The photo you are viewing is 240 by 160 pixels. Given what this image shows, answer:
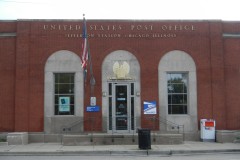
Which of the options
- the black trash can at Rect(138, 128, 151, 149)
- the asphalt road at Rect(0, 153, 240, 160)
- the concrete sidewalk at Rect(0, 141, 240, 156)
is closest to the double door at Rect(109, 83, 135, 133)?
→ the concrete sidewalk at Rect(0, 141, 240, 156)

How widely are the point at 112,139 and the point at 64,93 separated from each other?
4.27m

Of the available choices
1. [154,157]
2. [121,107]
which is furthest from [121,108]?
[154,157]

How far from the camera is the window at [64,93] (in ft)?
76.2

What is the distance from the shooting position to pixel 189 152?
18.8 metres

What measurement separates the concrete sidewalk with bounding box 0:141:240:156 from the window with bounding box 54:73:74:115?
267 centimetres

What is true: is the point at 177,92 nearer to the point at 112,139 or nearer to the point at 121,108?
the point at 121,108

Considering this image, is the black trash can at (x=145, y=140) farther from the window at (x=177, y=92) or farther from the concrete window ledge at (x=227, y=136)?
the concrete window ledge at (x=227, y=136)

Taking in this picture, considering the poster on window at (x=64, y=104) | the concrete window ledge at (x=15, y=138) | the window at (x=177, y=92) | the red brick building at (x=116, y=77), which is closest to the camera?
the concrete window ledge at (x=15, y=138)

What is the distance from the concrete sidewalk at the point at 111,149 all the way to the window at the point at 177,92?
286 centimetres

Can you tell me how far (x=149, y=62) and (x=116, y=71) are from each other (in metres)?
2.01

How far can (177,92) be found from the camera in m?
23.7

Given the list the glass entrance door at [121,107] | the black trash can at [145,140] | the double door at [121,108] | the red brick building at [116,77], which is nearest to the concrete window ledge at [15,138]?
the red brick building at [116,77]

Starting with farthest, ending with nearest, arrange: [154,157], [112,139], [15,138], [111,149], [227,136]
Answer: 1. [227,136]
2. [15,138]
3. [112,139]
4. [111,149]
5. [154,157]

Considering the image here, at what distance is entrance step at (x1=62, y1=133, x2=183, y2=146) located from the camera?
21000 mm
